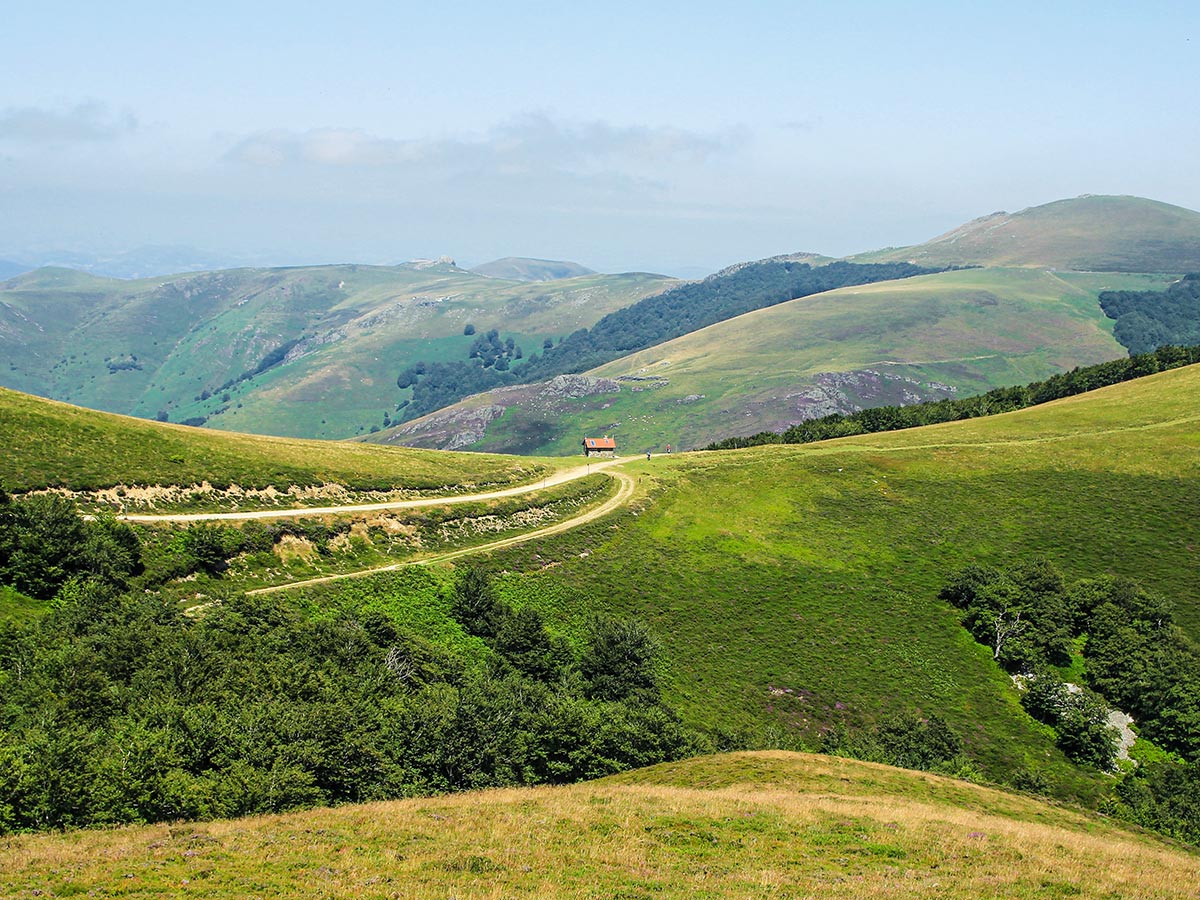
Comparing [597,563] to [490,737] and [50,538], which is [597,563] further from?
[50,538]

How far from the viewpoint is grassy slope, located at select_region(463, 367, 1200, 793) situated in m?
68.4

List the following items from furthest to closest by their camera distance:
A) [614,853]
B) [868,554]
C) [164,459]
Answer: [868,554], [164,459], [614,853]

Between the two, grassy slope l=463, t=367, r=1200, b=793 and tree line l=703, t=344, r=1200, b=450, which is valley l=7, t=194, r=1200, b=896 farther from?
tree line l=703, t=344, r=1200, b=450

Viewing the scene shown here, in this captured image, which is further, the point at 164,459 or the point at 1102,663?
the point at 1102,663

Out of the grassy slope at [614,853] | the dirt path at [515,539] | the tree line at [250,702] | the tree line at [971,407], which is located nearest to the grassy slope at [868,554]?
the dirt path at [515,539]

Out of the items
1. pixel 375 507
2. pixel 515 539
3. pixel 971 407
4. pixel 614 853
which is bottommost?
pixel 614 853

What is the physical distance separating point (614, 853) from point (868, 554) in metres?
69.8

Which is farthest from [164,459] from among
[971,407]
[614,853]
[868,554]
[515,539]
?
[971,407]

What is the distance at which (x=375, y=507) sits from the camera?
7688 centimetres

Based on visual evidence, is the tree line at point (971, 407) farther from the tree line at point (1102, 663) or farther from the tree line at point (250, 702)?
the tree line at point (250, 702)

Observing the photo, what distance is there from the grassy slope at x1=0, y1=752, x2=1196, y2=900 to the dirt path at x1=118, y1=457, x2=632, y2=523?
139 ft

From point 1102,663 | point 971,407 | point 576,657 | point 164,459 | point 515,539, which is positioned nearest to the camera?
point 576,657

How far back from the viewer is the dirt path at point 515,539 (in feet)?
204

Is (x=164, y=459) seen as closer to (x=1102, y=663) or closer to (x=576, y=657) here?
(x=576, y=657)
